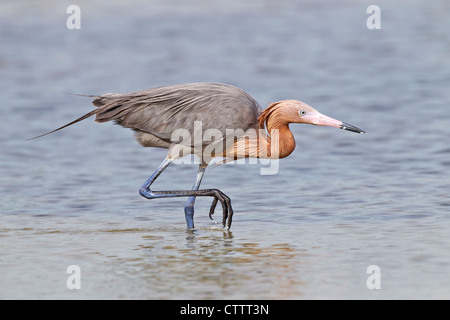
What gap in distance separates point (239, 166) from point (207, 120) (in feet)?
8.85

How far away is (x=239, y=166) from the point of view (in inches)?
457

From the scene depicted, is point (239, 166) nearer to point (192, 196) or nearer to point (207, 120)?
point (192, 196)

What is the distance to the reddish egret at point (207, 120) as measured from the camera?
8.93 m

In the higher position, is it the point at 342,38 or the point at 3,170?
the point at 342,38

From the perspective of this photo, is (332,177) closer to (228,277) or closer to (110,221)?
(110,221)

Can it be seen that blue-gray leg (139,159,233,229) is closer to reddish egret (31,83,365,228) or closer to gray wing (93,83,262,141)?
reddish egret (31,83,365,228)

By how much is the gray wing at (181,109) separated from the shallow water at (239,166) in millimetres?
958

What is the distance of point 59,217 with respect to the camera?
9344 millimetres

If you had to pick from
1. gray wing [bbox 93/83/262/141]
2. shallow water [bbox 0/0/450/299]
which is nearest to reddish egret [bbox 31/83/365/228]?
gray wing [bbox 93/83/262/141]

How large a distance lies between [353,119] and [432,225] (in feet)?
18.0

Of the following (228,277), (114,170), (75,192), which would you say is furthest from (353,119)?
(228,277)

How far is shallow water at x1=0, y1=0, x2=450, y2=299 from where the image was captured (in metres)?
7.01

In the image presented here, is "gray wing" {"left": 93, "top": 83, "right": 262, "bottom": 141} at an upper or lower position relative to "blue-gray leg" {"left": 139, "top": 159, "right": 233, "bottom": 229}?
upper

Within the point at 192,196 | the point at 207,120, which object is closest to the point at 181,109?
the point at 207,120
